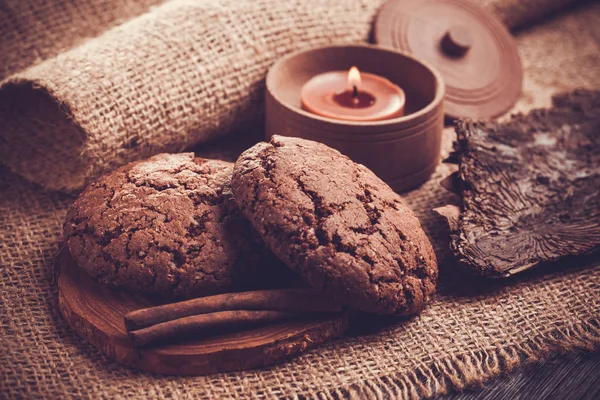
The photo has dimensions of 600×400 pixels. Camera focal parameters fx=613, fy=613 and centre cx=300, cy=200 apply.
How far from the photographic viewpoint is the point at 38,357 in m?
1.00

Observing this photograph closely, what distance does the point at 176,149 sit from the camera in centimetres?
153

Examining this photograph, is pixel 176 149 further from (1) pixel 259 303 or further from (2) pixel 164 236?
(1) pixel 259 303

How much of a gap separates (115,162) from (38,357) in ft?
1.74

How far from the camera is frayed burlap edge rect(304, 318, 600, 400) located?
3.23 ft

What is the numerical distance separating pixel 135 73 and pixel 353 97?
1.68 ft

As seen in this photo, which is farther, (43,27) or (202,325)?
(43,27)

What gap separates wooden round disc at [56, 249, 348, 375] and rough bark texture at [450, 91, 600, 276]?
0.35 metres

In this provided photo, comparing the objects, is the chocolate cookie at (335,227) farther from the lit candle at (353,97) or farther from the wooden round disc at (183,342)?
the lit candle at (353,97)

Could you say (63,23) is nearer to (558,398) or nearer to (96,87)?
(96,87)

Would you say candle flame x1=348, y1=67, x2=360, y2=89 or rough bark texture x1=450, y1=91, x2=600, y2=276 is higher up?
candle flame x1=348, y1=67, x2=360, y2=89

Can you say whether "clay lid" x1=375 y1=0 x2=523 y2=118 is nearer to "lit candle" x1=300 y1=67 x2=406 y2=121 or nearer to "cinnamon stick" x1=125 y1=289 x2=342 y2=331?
"lit candle" x1=300 y1=67 x2=406 y2=121

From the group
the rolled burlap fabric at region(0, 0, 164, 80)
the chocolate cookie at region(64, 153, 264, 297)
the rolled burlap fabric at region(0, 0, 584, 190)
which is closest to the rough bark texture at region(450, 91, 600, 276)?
the chocolate cookie at region(64, 153, 264, 297)

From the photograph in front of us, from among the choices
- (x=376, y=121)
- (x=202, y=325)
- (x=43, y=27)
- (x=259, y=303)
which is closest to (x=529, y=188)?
(x=376, y=121)

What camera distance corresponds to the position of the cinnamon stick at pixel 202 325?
3.11ft
